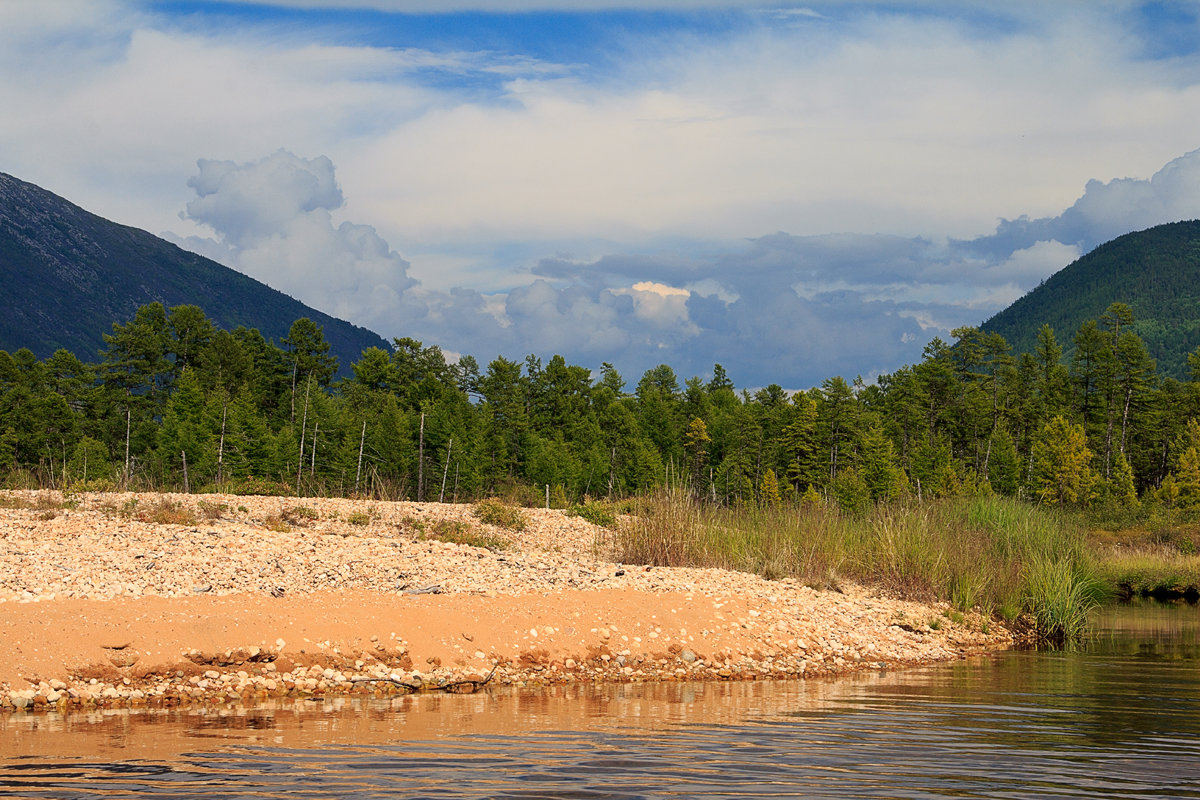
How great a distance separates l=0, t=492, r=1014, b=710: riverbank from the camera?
42.3 ft

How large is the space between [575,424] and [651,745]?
78.1 metres

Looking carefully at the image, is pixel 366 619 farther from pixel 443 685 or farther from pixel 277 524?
pixel 277 524

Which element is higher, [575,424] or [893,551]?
[575,424]

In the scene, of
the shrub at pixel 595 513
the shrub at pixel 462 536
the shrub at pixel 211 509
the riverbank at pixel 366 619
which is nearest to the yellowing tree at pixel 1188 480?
the shrub at pixel 595 513

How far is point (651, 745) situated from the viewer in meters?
9.79

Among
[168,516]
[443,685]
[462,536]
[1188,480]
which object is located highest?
[1188,480]

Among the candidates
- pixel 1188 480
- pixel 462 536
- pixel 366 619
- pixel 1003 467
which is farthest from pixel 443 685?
pixel 1188 480

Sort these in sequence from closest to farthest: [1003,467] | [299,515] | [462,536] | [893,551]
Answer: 1. [893,551]
2. [462,536]
3. [299,515]
4. [1003,467]

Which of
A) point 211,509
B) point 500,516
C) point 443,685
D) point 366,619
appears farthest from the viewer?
point 500,516

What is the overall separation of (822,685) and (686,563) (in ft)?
26.6

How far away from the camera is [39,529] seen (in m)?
21.2

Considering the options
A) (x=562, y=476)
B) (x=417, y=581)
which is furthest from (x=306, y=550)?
(x=562, y=476)

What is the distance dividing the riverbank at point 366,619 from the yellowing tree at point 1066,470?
58458 millimetres

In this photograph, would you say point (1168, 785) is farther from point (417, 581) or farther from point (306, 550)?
point (306, 550)
